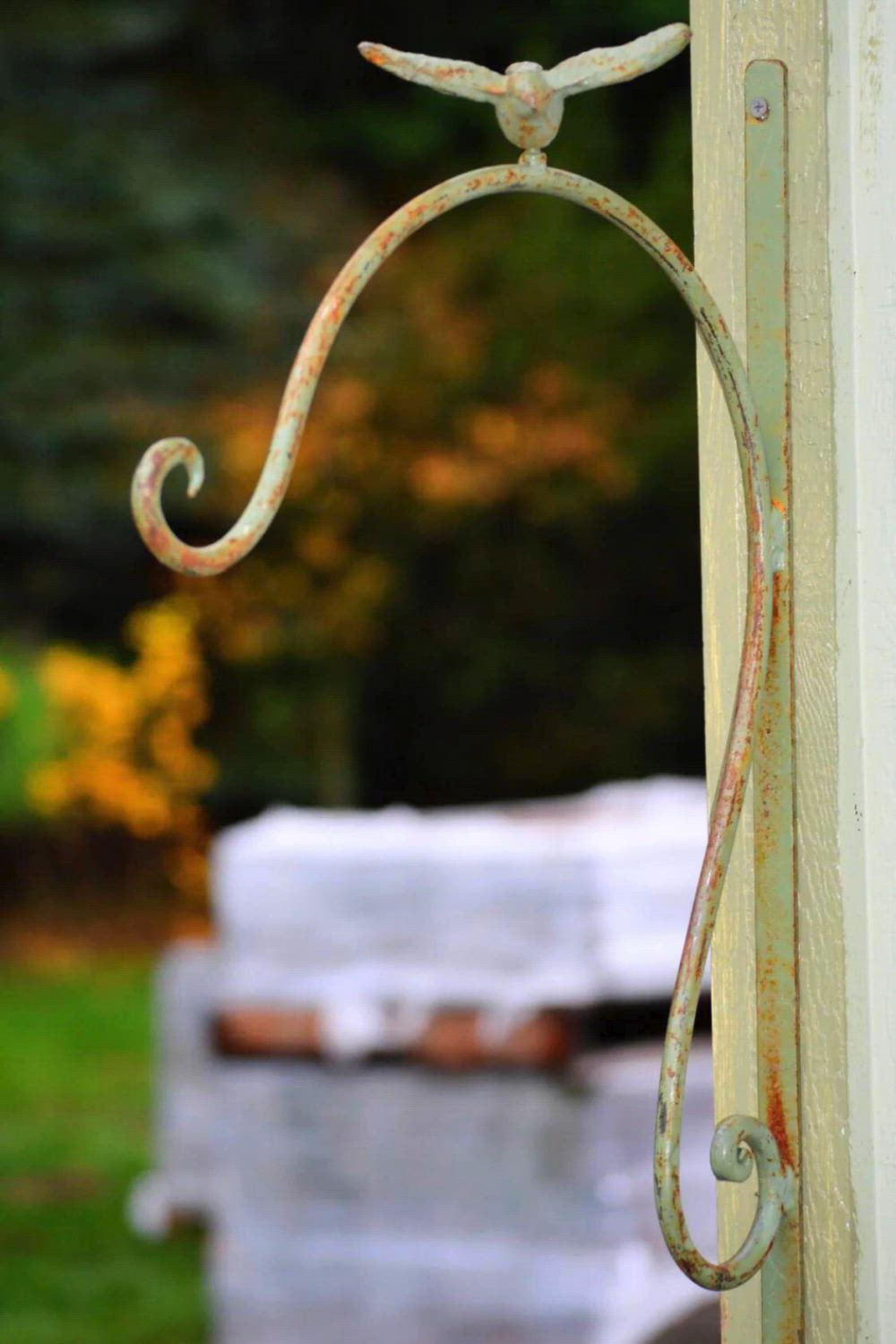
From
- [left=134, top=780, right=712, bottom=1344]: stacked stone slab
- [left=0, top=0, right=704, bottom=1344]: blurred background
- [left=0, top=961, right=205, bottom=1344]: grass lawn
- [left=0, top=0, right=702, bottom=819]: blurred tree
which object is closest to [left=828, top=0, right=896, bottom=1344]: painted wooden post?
[left=134, top=780, right=712, bottom=1344]: stacked stone slab

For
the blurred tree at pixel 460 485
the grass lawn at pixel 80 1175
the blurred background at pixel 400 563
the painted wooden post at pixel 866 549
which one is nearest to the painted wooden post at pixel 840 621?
the painted wooden post at pixel 866 549

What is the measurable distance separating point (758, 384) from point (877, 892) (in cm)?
13

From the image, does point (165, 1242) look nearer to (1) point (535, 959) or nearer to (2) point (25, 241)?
(1) point (535, 959)

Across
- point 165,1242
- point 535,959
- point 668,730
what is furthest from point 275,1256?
point 668,730

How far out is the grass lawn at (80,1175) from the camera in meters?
2.45

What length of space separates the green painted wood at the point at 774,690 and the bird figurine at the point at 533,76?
0.05 m

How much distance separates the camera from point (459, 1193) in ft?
5.57

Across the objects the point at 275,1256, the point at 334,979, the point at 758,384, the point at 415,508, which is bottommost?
the point at 275,1256

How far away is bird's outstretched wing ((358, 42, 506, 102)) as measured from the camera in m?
0.36

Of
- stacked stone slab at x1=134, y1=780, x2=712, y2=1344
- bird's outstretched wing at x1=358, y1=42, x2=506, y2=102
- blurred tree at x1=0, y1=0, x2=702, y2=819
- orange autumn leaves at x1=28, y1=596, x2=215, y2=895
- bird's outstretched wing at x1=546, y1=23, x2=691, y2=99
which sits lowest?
stacked stone slab at x1=134, y1=780, x2=712, y2=1344

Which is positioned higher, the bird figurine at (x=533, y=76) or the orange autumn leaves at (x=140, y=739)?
the orange autumn leaves at (x=140, y=739)

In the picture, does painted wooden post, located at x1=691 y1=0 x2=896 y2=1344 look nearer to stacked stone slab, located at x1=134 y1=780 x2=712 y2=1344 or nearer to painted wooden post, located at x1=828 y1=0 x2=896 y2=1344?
painted wooden post, located at x1=828 y1=0 x2=896 y2=1344

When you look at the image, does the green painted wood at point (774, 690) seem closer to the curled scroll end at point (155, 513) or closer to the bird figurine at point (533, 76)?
the bird figurine at point (533, 76)

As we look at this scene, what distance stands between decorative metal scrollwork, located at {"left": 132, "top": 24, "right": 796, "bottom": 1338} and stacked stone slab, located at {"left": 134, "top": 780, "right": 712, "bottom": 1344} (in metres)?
1.17
